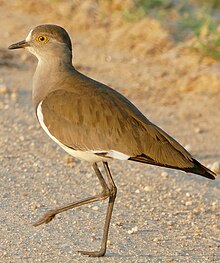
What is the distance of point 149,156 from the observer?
5.80 meters

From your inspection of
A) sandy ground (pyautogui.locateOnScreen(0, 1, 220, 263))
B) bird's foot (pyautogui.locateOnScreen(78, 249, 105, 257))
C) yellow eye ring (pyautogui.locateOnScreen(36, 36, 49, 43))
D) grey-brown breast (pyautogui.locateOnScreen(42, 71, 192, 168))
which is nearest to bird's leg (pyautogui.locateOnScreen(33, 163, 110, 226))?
sandy ground (pyautogui.locateOnScreen(0, 1, 220, 263))

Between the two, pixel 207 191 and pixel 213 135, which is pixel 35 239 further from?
pixel 213 135

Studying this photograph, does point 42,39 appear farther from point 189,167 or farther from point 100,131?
point 189,167

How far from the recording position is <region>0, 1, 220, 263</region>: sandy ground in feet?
19.6

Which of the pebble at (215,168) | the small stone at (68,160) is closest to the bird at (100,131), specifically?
the small stone at (68,160)

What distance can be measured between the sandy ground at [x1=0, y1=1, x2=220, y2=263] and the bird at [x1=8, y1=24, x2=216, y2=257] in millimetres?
257

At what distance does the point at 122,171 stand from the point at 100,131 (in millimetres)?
1705

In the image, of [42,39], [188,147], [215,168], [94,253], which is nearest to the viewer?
[94,253]

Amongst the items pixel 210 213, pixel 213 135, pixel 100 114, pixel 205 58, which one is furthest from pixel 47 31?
pixel 205 58

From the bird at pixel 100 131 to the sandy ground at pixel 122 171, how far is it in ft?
0.84

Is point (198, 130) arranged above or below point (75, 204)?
below

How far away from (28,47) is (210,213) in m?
1.91

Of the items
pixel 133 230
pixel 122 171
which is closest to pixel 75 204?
pixel 133 230

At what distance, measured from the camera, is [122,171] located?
24.9 ft
